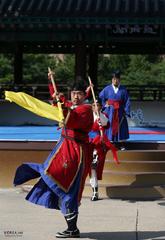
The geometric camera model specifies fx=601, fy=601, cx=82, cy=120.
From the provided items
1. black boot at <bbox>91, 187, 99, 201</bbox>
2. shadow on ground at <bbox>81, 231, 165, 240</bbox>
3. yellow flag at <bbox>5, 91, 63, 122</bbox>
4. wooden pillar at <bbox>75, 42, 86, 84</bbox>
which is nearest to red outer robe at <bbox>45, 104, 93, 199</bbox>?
yellow flag at <bbox>5, 91, 63, 122</bbox>

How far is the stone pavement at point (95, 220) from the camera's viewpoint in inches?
262

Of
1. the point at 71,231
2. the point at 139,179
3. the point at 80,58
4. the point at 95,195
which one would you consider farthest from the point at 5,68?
the point at 71,231

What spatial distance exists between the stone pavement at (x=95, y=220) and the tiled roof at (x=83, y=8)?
272 inches

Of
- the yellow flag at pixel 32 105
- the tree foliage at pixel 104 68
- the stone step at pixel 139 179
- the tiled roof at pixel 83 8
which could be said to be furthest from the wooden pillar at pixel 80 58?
the tree foliage at pixel 104 68

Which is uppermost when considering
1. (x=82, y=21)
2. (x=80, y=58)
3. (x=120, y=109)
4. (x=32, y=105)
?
(x=82, y=21)

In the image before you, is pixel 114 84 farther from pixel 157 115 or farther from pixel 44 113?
pixel 157 115

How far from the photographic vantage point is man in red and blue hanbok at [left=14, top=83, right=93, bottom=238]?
6293mm

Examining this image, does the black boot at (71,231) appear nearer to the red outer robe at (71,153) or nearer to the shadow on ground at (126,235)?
the shadow on ground at (126,235)

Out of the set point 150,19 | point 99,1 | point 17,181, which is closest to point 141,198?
point 17,181

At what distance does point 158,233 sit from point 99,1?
379 inches

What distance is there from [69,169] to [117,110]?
4.77 metres

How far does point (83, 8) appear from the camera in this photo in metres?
15.1

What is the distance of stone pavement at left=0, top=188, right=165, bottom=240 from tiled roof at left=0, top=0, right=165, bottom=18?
6901 millimetres
